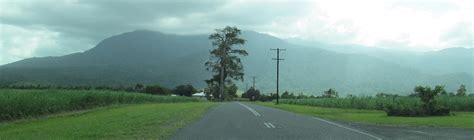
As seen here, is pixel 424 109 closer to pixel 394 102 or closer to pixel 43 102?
pixel 394 102

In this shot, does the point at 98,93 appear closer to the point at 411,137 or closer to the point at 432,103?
the point at 432,103

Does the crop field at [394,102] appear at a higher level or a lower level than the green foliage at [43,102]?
higher

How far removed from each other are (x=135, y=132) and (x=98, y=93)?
32547 mm

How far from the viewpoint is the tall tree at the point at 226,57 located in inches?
4530

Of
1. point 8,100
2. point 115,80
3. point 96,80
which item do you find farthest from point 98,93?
point 115,80

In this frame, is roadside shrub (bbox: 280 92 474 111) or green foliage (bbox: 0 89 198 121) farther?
roadside shrub (bbox: 280 92 474 111)

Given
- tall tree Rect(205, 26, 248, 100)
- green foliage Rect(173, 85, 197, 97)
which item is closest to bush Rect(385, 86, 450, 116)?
tall tree Rect(205, 26, 248, 100)

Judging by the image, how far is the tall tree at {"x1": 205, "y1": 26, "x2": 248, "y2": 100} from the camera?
115 metres

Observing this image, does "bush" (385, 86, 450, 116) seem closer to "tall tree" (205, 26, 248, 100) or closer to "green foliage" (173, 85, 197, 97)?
"tall tree" (205, 26, 248, 100)

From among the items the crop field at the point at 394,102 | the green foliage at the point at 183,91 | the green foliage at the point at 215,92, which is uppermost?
the green foliage at the point at 183,91

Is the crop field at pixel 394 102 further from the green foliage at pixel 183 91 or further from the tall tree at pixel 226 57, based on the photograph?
the green foliage at pixel 183 91

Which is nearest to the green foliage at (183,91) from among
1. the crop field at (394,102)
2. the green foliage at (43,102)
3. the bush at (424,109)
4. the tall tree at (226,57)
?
the tall tree at (226,57)

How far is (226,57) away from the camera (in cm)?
11488

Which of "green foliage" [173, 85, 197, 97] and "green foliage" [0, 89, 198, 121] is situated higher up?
"green foliage" [173, 85, 197, 97]
